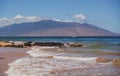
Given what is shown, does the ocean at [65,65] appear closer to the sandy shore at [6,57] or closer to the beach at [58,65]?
the beach at [58,65]

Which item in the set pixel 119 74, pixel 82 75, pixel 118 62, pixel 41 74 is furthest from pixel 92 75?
pixel 118 62

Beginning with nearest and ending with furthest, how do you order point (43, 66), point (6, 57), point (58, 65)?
point (43, 66)
point (58, 65)
point (6, 57)

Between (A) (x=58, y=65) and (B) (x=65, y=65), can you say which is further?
(B) (x=65, y=65)

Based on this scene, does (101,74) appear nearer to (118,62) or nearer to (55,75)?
(55,75)

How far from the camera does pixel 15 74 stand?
1270 cm

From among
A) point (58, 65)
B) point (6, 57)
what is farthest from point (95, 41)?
point (58, 65)

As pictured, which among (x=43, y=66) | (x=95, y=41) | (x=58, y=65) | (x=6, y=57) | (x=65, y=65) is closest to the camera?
(x=43, y=66)

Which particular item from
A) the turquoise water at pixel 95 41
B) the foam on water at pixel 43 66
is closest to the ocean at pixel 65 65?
the foam on water at pixel 43 66

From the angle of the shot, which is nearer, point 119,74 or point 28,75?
point 28,75

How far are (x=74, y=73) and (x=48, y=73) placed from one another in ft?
4.26

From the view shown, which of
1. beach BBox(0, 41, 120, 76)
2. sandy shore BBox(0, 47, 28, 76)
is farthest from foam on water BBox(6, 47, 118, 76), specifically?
sandy shore BBox(0, 47, 28, 76)

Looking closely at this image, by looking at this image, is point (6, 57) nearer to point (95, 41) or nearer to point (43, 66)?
point (43, 66)

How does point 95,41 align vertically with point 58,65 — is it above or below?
below

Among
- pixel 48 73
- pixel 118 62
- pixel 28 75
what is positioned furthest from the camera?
pixel 118 62
